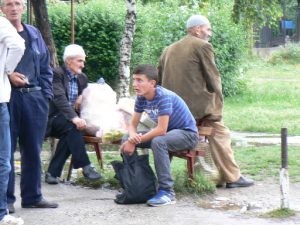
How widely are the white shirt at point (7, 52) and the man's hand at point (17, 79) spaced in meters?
0.18

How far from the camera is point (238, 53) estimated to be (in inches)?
812

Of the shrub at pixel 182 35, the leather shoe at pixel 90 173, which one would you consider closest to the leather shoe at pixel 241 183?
the leather shoe at pixel 90 173

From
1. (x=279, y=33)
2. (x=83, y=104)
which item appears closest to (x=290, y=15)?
(x=279, y=33)

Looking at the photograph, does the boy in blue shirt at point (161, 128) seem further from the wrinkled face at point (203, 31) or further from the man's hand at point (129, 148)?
the wrinkled face at point (203, 31)

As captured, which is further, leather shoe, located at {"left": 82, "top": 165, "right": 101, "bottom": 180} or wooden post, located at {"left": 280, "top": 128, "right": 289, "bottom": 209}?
leather shoe, located at {"left": 82, "top": 165, "right": 101, "bottom": 180}

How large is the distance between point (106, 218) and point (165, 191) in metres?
0.80

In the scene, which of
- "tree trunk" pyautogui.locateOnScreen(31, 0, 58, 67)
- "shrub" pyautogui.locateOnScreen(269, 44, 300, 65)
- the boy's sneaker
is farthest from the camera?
"shrub" pyautogui.locateOnScreen(269, 44, 300, 65)

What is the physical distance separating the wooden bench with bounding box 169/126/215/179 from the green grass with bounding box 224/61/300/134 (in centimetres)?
538

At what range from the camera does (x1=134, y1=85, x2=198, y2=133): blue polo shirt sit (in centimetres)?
796

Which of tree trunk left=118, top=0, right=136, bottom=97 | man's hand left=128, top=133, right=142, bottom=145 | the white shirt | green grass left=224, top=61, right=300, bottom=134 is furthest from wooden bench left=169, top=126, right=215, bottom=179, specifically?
green grass left=224, top=61, right=300, bottom=134

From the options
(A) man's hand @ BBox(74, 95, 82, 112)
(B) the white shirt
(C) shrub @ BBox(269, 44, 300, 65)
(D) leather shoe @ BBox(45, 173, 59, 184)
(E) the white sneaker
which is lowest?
(C) shrub @ BBox(269, 44, 300, 65)

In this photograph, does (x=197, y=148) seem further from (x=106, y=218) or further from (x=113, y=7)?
(x=113, y=7)

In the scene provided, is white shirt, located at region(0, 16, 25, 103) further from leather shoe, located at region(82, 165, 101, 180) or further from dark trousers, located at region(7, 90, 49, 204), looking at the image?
leather shoe, located at region(82, 165, 101, 180)

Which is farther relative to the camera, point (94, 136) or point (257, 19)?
point (257, 19)
